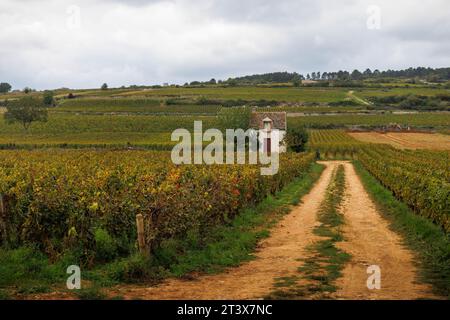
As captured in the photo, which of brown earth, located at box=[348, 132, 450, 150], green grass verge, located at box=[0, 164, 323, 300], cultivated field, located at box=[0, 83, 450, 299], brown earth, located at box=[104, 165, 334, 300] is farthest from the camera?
brown earth, located at box=[348, 132, 450, 150]

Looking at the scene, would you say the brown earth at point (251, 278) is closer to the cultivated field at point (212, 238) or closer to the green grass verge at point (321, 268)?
the cultivated field at point (212, 238)

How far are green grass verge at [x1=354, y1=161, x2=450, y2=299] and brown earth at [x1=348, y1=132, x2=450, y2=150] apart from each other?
50.1 m

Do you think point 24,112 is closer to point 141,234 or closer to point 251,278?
point 141,234

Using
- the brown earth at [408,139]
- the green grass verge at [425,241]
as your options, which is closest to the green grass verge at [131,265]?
the green grass verge at [425,241]

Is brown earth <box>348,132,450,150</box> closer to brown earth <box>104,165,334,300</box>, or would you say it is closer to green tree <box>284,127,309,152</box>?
green tree <box>284,127,309,152</box>

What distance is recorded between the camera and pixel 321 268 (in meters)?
12.2

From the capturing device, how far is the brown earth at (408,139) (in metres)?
71.8

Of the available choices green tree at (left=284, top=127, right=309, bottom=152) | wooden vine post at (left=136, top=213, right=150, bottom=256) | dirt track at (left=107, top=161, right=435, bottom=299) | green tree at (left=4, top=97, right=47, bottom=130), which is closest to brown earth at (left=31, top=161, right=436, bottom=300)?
dirt track at (left=107, top=161, right=435, bottom=299)

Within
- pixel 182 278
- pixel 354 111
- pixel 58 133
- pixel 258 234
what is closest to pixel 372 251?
pixel 258 234

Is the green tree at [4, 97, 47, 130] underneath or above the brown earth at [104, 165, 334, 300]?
above

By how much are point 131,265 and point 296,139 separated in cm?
5754

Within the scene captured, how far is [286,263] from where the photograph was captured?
508 inches

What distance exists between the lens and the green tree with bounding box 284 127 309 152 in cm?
6706

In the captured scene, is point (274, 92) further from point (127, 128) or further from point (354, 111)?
point (127, 128)
